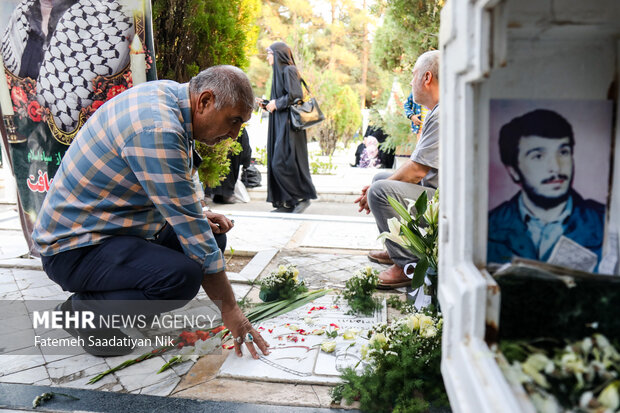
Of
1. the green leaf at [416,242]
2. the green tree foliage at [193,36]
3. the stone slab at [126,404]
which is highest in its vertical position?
the green tree foliage at [193,36]

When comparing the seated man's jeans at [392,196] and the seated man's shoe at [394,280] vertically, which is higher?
the seated man's jeans at [392,196]

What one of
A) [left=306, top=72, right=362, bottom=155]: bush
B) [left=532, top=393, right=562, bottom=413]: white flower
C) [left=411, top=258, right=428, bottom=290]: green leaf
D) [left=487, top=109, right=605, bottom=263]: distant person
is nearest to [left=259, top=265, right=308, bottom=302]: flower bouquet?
[left=411, top=258, right=428, bottom=290]: green leaf

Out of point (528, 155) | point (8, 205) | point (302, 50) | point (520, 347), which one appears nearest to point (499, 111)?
point (528, 155)

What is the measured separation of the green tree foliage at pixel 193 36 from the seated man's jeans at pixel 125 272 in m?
2.00

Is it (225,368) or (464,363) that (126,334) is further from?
(464,363)

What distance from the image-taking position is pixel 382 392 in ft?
6.02

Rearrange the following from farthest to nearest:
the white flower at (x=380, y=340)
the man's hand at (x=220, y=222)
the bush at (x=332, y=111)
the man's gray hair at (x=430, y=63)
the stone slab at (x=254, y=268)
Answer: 1. the bush at (x=332, y=111)
2. the stone slab at (x=254, y=268)
3. the man's gray hair at (x=430, y=63)
4. the man's hand at (x=220, y=222)
5. the white flower at (x=380, y=340)

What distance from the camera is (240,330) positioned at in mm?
2148

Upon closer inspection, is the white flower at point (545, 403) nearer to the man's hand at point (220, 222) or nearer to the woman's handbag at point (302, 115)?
the man's hand at point (220, 222)

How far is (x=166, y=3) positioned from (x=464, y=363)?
139 inches

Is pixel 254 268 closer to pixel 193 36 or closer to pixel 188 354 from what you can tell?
pixel 188 354

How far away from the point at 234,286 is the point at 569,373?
99.2 inches

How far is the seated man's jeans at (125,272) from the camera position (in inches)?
87.0

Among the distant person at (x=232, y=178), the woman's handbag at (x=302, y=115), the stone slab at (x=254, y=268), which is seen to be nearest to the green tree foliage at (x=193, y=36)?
the stone slab at (x=254, y=268)
